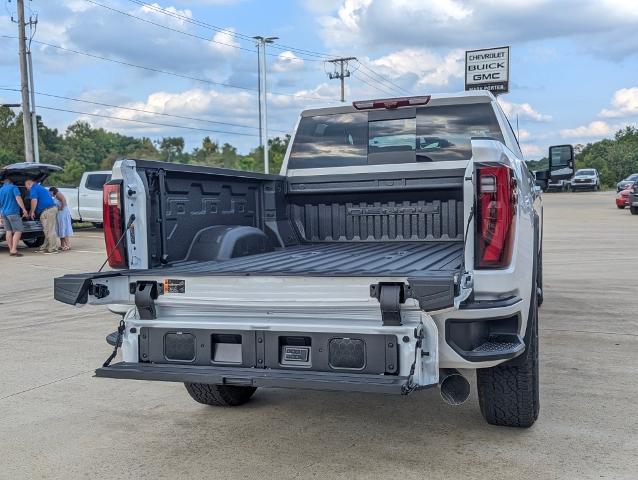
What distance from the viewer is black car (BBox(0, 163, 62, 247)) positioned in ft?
47.3

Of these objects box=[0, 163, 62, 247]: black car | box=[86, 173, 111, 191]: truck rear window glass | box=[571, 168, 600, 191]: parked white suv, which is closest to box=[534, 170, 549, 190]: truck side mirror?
box=[0, 163, 62, 247]: black car

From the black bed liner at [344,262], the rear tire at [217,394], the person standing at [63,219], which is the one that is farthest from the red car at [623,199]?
the rear tire at [217,394]

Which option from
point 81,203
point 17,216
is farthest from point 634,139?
point 17,216

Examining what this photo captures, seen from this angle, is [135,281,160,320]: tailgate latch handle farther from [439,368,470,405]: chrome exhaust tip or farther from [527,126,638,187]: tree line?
[527,126,638,187]: tree line

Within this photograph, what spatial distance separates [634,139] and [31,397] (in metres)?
79.7

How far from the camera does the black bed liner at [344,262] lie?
3.59 m

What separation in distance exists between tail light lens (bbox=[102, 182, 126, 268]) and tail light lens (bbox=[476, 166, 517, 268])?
198 cm

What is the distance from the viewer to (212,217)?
4.66m

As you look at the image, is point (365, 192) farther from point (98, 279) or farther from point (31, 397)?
point (31, 397)

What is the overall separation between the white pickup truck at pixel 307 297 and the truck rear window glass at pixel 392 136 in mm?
948

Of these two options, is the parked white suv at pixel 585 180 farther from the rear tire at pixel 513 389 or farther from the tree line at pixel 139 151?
the rear tire at pixel 513 389

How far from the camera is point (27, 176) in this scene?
14734 mm

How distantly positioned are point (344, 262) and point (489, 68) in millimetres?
46532

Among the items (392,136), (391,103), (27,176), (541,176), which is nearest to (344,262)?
(392,136)
